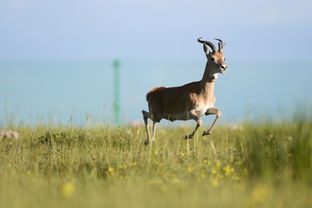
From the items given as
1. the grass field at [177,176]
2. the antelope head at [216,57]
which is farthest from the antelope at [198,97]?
the grass field at [177,176]

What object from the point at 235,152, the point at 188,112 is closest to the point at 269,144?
the point at 235,152

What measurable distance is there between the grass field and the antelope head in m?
1.94

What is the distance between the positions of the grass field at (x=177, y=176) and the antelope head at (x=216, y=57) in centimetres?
194

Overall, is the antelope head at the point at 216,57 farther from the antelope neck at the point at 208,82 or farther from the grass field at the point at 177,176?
the grass field at the point at 177,176

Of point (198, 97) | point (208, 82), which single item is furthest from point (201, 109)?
point (208, 82)

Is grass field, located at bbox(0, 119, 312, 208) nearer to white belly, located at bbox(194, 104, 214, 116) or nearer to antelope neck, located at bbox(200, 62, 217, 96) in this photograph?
white belly, located at bbox(194, 104, 214, 116)

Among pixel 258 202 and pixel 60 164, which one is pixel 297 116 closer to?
pixel 258 202

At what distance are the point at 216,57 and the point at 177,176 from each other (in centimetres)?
416

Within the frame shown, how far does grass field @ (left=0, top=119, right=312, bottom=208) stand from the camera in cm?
599

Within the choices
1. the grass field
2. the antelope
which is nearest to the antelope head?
the antelope

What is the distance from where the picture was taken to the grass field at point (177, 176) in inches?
236

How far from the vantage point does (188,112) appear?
1100 centimetres

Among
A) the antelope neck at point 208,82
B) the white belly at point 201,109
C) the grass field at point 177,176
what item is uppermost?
the antelope neck at point 208,82

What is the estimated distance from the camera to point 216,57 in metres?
10.9
